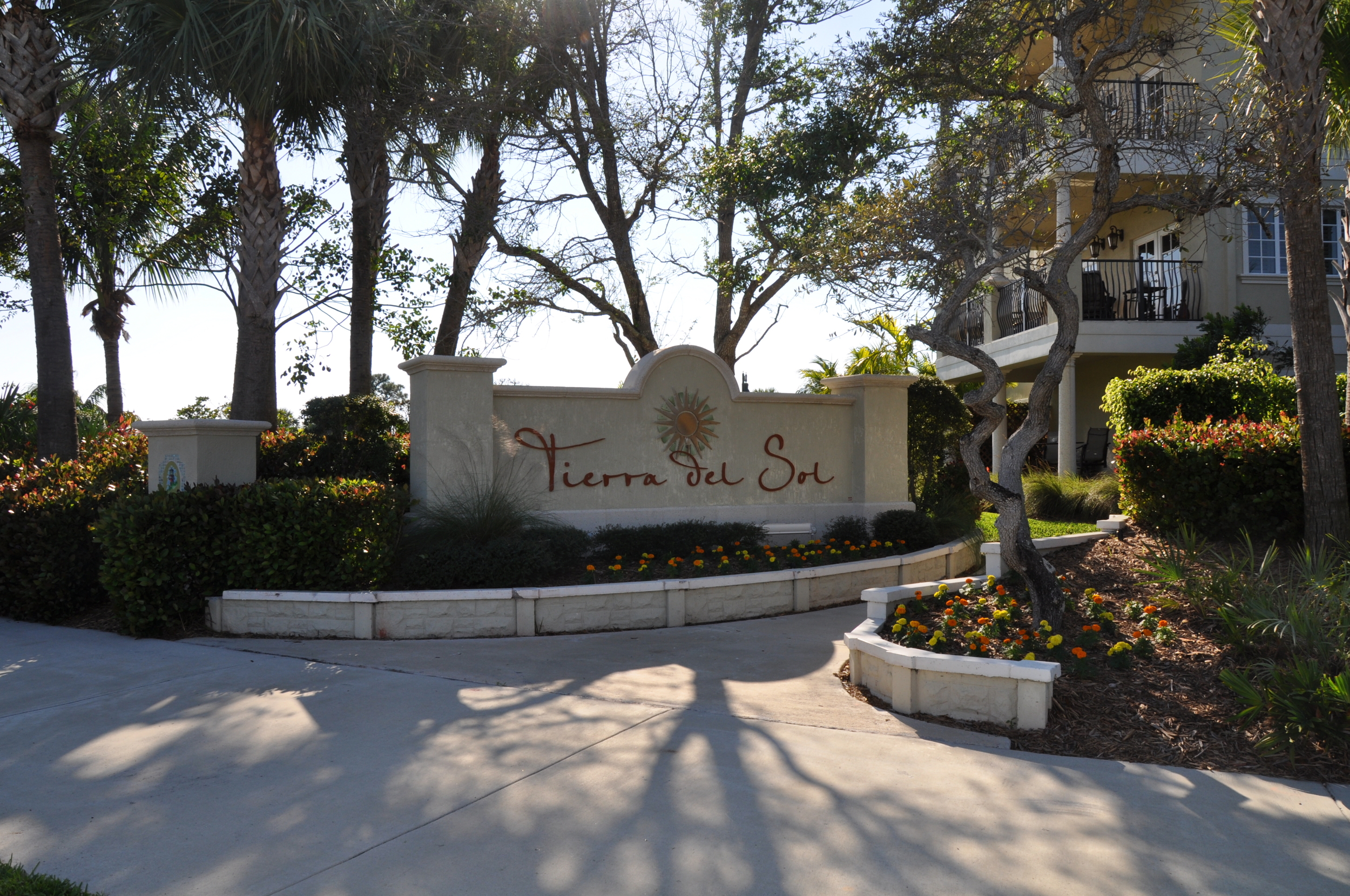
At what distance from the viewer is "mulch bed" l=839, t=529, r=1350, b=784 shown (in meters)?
4.79

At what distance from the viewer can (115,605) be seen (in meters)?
8.20

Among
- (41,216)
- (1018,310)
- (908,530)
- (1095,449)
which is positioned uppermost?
(41,216)

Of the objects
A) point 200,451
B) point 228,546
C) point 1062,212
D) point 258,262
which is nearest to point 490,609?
point 228,546

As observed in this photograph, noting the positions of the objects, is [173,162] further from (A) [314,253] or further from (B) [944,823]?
(B) [944,823]

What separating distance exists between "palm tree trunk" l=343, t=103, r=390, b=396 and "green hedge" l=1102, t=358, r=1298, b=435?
10.6 meters

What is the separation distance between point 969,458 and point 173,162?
14402 millimetres

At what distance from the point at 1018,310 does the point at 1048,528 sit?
7.97 meters

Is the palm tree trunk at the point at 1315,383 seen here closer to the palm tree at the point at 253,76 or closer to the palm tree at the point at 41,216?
the palm tree at the point at 253,76

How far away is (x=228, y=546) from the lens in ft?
27.1

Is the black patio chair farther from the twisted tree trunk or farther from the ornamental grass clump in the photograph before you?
the ornamental grass clump

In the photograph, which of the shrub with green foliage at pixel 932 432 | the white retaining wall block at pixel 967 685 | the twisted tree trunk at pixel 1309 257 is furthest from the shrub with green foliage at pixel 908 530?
the white retaining wall block at pixel 967 685

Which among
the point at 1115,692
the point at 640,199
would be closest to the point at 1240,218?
the point at 640,199

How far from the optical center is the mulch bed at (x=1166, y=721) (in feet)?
15.7

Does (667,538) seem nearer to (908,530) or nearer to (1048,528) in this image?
(908,530)
